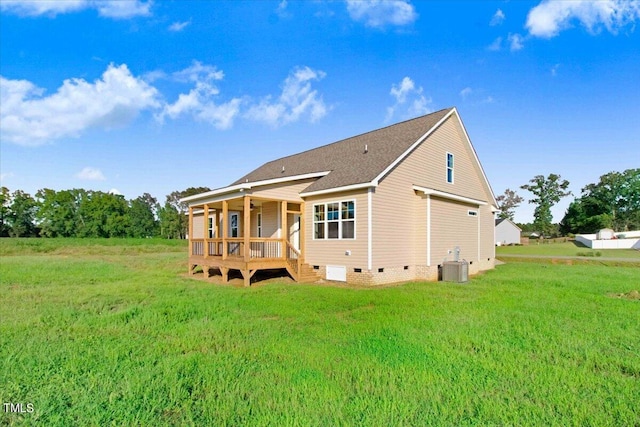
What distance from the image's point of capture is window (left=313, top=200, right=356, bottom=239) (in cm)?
1269

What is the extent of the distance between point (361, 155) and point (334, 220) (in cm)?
388

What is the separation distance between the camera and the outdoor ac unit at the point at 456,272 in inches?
528

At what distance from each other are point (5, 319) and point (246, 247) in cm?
659

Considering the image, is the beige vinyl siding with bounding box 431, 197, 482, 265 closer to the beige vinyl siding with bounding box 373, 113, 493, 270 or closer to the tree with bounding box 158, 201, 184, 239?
the beige vinyl siding with bounding box 373, 113, 493, 270

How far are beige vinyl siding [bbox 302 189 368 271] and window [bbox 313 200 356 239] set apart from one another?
0.16 meters

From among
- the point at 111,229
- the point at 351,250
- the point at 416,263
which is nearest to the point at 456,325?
the point at 351,250

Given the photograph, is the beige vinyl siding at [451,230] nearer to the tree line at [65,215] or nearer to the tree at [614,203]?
the tree line at [65,215]

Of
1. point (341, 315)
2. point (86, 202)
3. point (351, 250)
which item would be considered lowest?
point (341, 315)

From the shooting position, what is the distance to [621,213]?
216 feet

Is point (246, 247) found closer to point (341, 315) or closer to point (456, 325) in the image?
point (341, 315)

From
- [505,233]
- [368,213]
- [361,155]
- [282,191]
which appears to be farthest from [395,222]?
[505,233]

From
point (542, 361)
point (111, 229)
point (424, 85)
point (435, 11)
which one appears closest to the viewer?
point (542, 361)

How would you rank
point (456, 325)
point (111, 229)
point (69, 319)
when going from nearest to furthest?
1. point (456, 325)
2. point (69, 319)
3. point (111, 229)

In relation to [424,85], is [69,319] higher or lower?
lower
